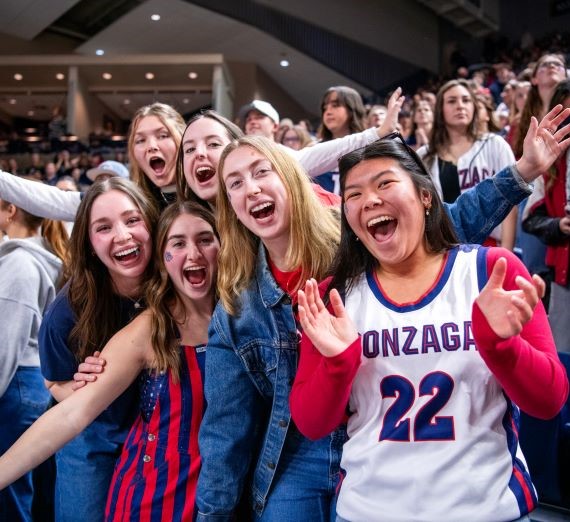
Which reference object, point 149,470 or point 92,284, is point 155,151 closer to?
point 92,284

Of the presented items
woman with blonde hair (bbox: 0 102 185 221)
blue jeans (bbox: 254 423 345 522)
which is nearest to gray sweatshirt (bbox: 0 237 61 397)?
woman with blonde hair (bbox: 0 102 185 221)

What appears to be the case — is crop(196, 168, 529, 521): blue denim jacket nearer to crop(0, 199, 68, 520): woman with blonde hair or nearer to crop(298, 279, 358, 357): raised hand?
crop(298, 279, 358, 357): raised hand

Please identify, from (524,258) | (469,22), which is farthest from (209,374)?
(469,22)

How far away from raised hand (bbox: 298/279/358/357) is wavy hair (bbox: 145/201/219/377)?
0.59 meters

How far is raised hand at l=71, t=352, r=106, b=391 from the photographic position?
5.63ft

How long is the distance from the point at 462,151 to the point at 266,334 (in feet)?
6.47

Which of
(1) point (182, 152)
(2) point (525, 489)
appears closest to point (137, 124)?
(1) point (182, 152)

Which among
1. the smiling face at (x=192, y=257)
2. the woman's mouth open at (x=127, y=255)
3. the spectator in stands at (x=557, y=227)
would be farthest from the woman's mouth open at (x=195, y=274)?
the spectator in stands at (x=557, y=227)

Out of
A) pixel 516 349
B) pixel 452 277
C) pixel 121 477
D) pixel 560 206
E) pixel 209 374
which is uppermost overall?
pixel 560 206

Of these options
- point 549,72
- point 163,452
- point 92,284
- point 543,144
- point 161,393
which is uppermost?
point 549,72

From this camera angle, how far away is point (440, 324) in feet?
4.00

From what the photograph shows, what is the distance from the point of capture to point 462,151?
3.13 metres

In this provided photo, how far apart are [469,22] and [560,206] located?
14.2 meters

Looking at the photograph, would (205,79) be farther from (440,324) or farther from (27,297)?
(440,324)
